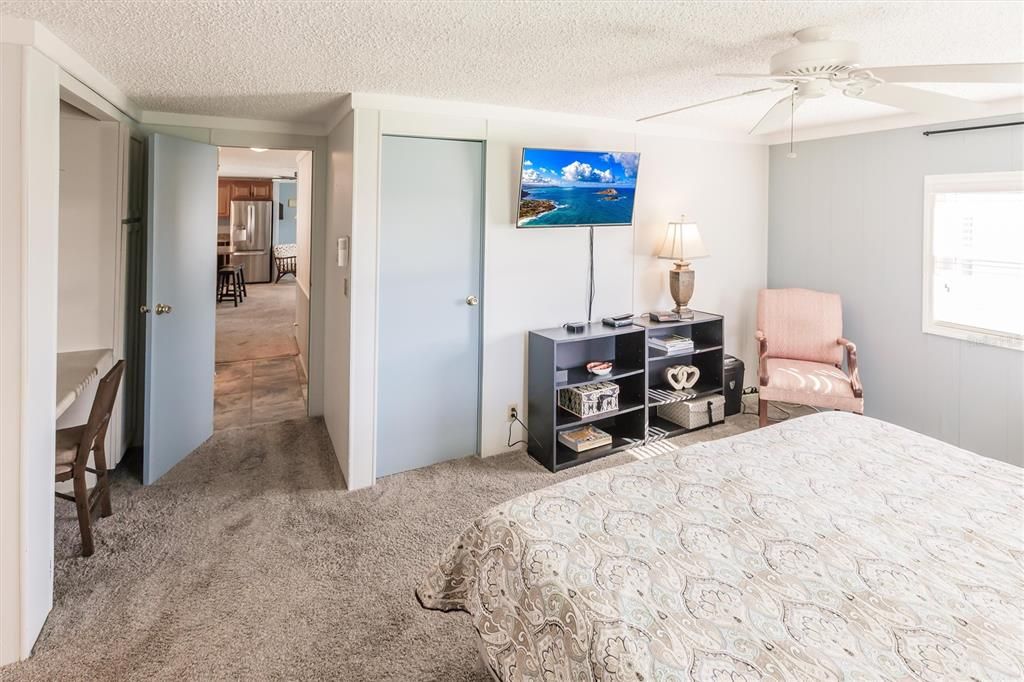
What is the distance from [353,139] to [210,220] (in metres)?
1.32

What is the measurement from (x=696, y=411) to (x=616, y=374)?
33.6 inches

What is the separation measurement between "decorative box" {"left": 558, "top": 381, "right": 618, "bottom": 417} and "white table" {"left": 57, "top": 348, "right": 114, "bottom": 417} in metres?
2.57

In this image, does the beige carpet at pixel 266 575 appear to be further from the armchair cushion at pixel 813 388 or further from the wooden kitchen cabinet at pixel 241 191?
the wooden kitchen cabinet at pixel 241 191

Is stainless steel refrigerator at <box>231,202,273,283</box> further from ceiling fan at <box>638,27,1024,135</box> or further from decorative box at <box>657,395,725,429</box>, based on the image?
ceiling fan at <box>638,27,1024,135</box>

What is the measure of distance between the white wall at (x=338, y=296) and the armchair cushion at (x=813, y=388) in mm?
2850

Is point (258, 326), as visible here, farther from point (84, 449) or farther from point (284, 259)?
point (84, 449)

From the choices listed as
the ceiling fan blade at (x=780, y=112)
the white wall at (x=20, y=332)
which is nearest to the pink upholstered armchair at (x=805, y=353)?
the ceiling fan blade at (x=780, y=112)

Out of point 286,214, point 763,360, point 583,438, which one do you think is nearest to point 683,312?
point 763,360

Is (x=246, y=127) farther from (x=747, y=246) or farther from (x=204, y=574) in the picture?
(x=747, y=246)

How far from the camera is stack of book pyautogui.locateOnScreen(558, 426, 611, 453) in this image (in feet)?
11.9

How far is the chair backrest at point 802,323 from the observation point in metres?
4.15

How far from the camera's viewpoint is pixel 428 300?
345 centimetres

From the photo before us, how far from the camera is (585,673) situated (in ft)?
3.82

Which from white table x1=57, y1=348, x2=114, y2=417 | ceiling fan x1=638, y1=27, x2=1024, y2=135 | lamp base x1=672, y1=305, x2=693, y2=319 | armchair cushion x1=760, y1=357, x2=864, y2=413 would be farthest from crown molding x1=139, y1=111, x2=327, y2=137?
armchair cushion x1=760, y1=357, x2=864, y2=413
